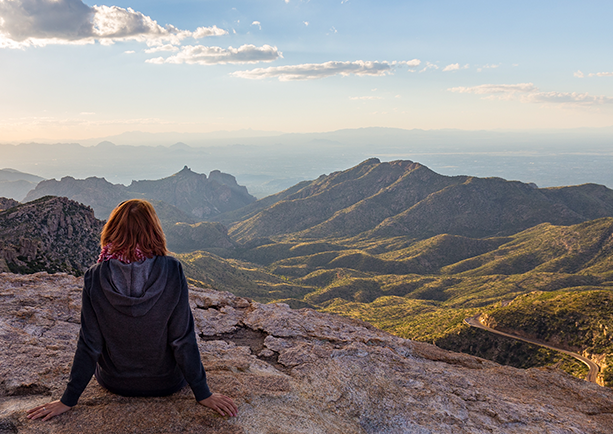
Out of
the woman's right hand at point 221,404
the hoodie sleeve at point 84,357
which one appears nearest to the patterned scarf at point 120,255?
the hoodie sleeve at point 84,357

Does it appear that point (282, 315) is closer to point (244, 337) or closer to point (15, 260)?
point (244, 337)

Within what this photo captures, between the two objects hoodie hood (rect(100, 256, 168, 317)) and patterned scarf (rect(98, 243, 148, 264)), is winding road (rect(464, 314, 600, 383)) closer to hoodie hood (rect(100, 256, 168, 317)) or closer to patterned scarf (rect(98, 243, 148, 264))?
hoodie hood (rect(100, 256, 168, 317))

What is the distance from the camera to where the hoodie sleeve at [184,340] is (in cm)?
576

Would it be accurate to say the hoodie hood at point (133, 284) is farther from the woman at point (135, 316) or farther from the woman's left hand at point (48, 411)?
the woman's left hand at point (48, 411)

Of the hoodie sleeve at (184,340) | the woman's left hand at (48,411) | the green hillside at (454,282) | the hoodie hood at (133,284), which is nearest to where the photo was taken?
the hoodie hood at (133,284)

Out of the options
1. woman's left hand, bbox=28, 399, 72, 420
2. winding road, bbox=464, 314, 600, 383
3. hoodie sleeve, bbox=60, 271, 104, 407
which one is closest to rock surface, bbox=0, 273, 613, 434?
woman's left hand, bbox=28, 399, 72, 420

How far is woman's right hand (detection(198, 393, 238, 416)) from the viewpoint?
6013 mm

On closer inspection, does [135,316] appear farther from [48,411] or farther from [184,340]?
[48,411]

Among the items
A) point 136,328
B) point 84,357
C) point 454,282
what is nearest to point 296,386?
point 136,328

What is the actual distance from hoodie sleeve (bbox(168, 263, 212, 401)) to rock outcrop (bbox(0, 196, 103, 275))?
37.5 meters

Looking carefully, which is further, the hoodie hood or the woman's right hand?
the woman's right hand

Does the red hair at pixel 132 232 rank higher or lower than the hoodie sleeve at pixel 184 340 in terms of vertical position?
higher

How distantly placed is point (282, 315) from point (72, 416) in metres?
10.2

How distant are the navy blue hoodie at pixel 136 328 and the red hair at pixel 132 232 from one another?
20cm
